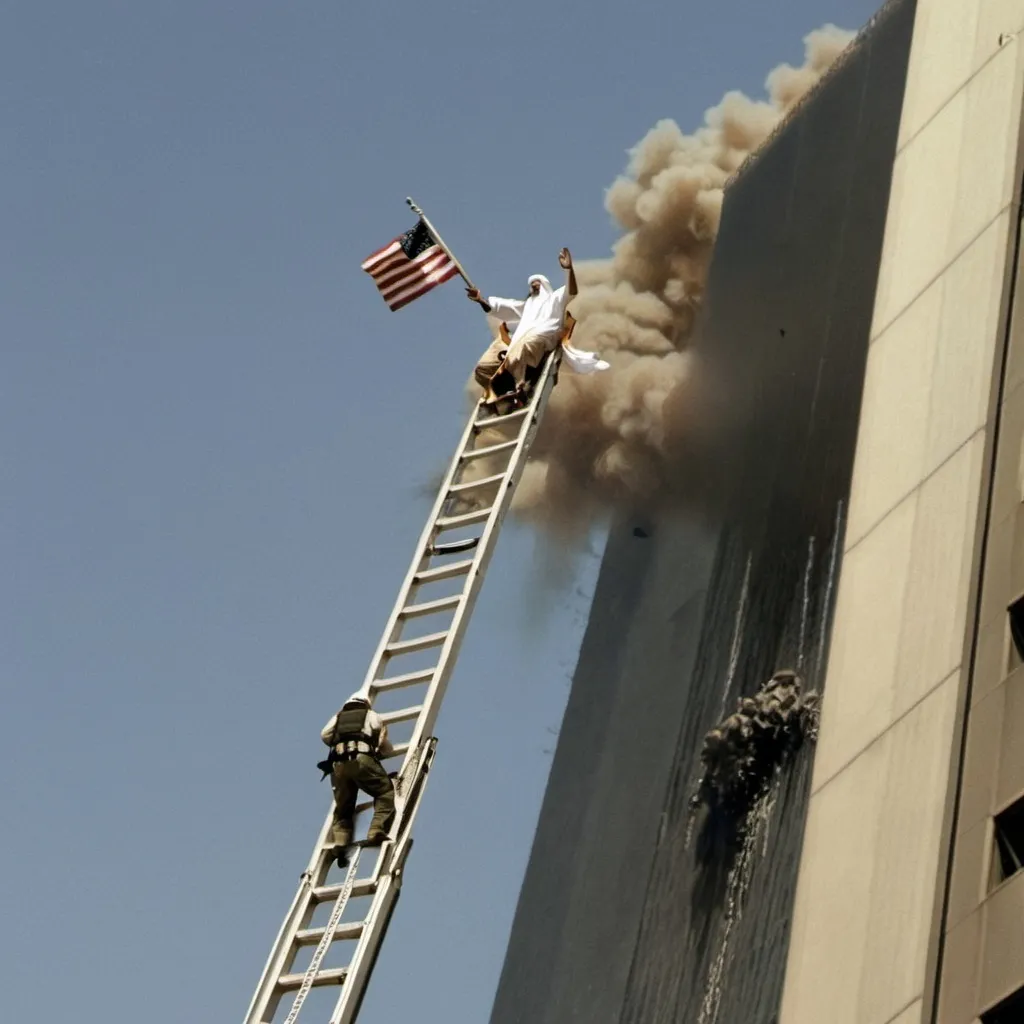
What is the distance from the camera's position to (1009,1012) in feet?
54.1

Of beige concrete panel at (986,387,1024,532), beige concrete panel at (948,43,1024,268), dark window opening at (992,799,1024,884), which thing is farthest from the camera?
beige concrete panel at (948,43,1024,268)

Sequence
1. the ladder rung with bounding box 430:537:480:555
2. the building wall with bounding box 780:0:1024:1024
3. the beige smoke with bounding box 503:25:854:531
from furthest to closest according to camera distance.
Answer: the beige smoke with bounding box 503:25:854:531
the building wall with bounding box 780:0:1024:1024
the ladder rung with bounding box 430:537:480:555

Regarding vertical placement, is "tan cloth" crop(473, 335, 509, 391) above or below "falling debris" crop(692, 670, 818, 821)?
below

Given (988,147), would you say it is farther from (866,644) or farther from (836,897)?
(836,897)

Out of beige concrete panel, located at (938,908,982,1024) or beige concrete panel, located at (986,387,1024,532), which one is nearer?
beige concrete panel, located at (938,908,982,1024)

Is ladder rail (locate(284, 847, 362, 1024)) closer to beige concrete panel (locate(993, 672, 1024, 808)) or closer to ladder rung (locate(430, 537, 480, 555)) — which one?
ladder rung (locate(430, 537, 480, 555))

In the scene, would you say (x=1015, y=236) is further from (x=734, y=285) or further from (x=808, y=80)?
(x=808, y=80)

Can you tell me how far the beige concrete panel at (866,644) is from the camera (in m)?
21.9

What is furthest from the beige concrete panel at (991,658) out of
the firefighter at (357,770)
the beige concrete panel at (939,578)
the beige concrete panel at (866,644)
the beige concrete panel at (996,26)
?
the beige concrete panel at (996,26)

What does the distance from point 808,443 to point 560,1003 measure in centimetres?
1017

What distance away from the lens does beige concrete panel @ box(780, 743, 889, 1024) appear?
1998cm

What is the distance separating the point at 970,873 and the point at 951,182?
10505 millimetres

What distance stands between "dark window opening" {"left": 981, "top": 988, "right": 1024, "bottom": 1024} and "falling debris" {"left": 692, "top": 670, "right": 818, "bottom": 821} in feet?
45.4

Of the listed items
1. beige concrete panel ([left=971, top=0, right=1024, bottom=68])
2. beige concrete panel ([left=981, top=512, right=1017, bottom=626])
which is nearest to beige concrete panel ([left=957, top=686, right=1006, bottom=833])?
beige concrete panel ([left=981, top=512, right=1017, bottom=626])
